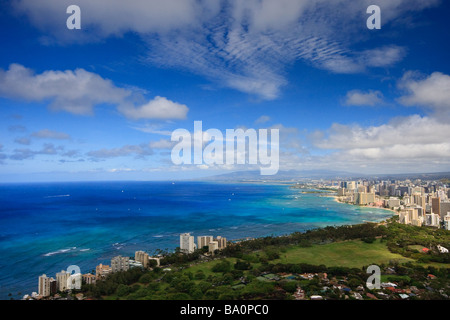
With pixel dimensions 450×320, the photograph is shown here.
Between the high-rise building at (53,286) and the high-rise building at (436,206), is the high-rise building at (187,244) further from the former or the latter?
the high-rise building at (436,206)

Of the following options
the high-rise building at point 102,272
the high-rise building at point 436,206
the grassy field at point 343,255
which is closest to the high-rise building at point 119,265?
the high-rise building at point 102,272

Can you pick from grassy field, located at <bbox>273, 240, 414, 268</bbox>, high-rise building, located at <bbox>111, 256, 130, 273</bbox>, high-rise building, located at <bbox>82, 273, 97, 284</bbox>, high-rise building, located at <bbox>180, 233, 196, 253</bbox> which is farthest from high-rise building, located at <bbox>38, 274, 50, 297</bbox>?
grassy field, located at <bbox>273, 240, 414, 268</bbox>

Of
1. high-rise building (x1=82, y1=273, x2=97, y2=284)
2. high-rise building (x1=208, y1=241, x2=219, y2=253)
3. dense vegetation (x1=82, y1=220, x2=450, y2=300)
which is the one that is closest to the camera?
dense vegetation (x1=82, y1=220, x2=450, y2=300)

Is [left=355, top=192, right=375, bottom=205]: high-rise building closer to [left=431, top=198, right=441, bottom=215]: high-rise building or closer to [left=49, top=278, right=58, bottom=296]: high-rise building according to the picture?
[left=431, top=198, right=441, bottom=215]: high-rise building

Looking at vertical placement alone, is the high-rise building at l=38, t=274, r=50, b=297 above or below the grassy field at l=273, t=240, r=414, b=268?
above

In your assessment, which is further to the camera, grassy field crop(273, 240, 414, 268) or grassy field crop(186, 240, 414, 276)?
grassy field crop(273, 240, 414, 268)

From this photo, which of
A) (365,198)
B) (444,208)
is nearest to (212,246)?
(444,208)

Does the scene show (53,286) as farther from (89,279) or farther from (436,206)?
(436,206)

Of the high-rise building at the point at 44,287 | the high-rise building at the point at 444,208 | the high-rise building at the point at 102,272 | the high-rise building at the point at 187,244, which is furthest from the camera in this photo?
Result: the high-rise building at the point at 444,208
